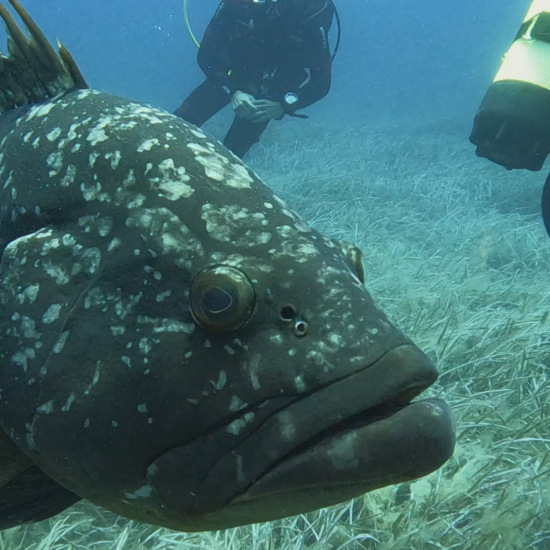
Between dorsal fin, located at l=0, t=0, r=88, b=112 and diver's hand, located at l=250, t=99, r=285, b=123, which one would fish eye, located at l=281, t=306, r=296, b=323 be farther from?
diver's hand, located at l=250, t=99, r=285, b=123

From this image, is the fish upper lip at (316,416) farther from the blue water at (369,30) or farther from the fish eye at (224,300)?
the blue water at (369,30)

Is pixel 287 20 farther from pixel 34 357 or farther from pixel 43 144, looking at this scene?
pixel 34 357

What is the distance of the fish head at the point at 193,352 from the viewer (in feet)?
4.75

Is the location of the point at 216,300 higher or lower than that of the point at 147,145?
lower

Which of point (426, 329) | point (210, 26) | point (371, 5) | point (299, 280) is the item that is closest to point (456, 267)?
point (426, 329)

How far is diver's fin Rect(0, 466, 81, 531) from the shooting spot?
6.86ft

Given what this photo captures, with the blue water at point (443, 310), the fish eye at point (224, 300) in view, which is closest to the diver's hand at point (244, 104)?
the blue water at point (443, 310)

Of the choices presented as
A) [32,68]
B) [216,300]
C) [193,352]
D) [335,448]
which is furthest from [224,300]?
[32,68]

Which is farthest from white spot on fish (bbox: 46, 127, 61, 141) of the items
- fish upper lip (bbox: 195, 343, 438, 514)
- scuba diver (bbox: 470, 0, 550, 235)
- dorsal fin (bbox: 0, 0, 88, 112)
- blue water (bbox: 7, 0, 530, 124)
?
blue water (bbox: 7, 0, 530, 124)

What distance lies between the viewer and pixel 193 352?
63.3 inches

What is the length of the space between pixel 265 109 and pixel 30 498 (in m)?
8.62

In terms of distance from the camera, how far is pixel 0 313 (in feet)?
6.05

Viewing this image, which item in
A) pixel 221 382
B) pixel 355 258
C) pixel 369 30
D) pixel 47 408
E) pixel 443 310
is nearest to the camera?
pixel 221 382

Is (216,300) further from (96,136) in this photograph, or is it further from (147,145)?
(96,136)
